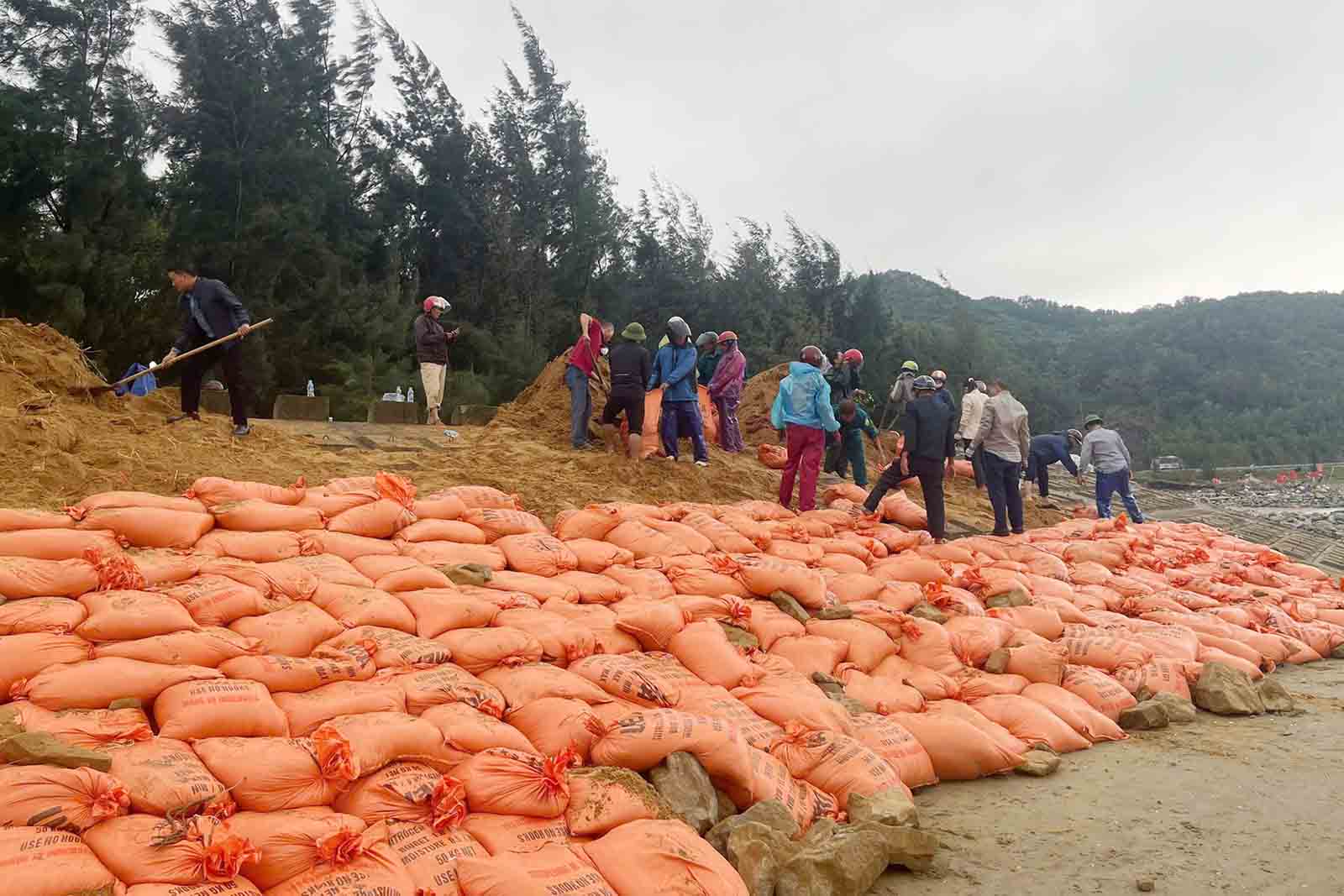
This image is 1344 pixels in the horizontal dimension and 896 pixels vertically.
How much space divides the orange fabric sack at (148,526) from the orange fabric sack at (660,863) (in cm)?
235

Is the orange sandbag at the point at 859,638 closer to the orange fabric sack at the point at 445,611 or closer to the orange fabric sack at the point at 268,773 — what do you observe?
the orange fabric sack at the point at 445,611

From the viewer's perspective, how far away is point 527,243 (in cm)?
1919

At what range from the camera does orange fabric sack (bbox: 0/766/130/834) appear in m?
1.82

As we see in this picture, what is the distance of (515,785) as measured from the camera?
2.29 meters

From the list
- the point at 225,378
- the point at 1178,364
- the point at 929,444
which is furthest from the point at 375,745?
the point at 1178,364

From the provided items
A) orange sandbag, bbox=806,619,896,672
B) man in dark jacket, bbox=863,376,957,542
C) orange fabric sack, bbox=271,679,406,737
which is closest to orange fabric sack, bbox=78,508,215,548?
orange fabric sack, bbox=271,679,406,737

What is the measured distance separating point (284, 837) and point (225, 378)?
4.38m

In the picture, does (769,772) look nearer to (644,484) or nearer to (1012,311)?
(644,484)

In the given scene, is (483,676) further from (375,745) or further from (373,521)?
(373,521)

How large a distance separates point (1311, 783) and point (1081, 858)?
112cm

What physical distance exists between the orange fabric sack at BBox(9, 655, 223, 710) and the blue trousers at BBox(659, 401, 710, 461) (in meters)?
4.89

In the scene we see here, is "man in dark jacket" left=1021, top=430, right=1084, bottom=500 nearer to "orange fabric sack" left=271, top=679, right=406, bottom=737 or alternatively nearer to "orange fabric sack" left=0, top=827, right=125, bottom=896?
"orange fabric sack" left=271, top=679, right=406, bottom=737

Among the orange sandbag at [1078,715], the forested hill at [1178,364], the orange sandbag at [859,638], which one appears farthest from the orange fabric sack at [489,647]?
the forested hill at [1178,364]

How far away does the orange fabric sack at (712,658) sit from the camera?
337cm
